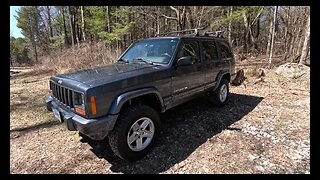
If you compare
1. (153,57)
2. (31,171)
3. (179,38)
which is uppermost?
(179,38)

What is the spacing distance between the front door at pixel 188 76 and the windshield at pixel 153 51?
198 millimetres

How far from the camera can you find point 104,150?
12.5 ft

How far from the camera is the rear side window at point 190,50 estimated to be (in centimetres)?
437

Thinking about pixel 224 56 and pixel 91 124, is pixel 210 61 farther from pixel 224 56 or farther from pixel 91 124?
pixel 91 124

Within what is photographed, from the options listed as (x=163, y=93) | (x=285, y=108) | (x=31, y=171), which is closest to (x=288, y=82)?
(x=285, y=108)

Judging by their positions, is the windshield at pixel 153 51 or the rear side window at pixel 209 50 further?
the rear side window at pixel 209 50

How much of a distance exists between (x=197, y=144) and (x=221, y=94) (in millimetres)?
2194

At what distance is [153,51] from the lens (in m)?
4.47

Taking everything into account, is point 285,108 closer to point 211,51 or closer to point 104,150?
point 211,51

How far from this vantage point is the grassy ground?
131 inches

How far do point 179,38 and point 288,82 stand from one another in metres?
5.72

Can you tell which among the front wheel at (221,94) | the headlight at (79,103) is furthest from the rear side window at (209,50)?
the headlight at (79,103)

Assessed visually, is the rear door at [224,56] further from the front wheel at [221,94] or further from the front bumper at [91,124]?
the front bumper at [91,124]

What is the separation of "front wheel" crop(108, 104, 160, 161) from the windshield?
43.1 inches
